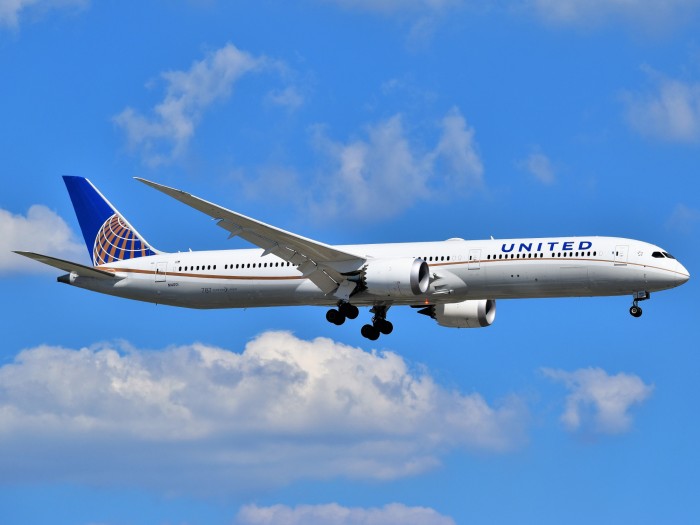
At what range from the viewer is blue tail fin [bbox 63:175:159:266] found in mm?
70625

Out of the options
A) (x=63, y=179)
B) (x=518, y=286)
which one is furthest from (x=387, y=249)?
(x=63, y=179)

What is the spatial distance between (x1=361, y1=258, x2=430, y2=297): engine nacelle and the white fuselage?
0.55 metres

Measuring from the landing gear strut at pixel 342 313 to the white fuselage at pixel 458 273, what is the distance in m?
0.35

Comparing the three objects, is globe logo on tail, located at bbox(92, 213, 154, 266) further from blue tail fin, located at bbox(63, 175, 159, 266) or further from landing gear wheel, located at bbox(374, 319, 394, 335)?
landing gear wheel, located at bbox(374, 319, 394, 335)

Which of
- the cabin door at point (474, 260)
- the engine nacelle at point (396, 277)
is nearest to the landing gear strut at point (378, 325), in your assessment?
the engine nacelle at point (396, 277)

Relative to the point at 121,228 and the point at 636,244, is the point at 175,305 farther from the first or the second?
the point at 636,244

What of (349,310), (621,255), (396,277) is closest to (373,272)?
(396,277)

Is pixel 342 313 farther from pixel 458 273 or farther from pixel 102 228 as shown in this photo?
pixel 102 228

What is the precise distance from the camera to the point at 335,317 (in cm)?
6438

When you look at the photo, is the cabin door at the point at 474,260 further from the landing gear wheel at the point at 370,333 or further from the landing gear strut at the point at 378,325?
the landing gear wheel at the point at 370,333

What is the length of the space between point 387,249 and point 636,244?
37.2ft

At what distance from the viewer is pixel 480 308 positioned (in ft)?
222

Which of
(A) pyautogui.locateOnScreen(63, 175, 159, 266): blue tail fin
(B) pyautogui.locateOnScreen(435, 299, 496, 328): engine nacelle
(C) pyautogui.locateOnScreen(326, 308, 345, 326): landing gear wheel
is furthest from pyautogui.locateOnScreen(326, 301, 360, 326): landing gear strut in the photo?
(A) pyautogui.locateOnScreen(63, 175, 159, 266): blue tail fin

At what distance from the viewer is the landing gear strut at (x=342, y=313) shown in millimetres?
63906
